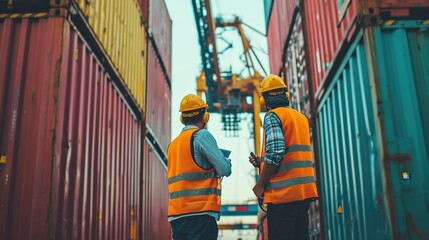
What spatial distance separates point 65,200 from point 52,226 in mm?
445

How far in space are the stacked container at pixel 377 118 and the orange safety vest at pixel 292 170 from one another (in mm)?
1064

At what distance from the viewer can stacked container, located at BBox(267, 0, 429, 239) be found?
4.25 m

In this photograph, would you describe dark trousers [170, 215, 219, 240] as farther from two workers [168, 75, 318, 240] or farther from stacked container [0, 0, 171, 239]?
stacked container [0, 0, 171, 239]

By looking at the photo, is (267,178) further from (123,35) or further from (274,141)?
(123,35)

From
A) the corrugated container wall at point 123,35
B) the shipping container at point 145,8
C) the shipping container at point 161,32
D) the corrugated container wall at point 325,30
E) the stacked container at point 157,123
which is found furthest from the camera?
the shipping container at point 161,32

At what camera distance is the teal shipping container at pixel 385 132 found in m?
4.21

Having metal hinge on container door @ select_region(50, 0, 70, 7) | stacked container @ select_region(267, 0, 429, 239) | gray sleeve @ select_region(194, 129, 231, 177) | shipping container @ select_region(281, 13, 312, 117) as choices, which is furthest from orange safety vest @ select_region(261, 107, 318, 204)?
shipping container @ select_region(281, 13, 312, 117)

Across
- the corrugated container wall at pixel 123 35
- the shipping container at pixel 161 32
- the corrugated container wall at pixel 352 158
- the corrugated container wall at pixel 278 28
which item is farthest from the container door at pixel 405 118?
the shipping container at pixel 161 32

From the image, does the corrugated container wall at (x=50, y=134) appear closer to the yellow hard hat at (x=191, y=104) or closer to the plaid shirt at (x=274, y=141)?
the yellow hard hat at (x=191, y=104)

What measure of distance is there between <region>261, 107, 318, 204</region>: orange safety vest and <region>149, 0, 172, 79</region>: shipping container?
716cm

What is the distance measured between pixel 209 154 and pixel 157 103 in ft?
23.9

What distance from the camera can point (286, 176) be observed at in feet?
11.6

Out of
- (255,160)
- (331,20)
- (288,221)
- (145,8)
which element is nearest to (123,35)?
(145,8)

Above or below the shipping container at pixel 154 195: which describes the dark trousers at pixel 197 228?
below
